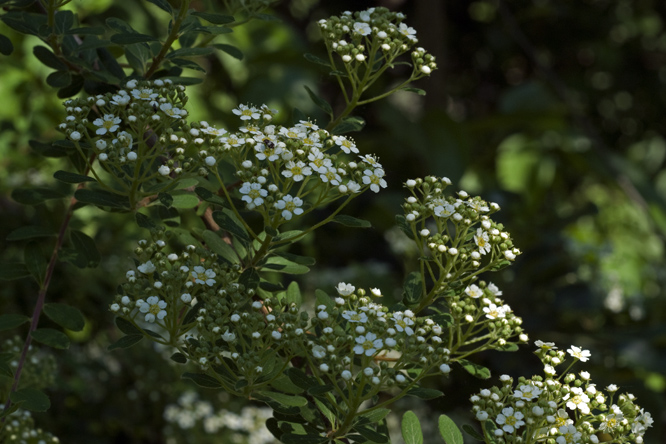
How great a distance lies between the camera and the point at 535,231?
2.28 meters

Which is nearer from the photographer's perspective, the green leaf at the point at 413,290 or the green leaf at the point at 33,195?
the green leaf at the point at 413,290

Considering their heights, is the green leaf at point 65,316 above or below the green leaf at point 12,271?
below

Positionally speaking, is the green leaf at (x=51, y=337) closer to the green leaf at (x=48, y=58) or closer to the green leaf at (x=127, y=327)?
the green leaf at (x=127, y=327)

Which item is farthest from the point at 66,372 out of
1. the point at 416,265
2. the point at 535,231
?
the point at 535,231

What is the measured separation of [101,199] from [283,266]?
189 millimetres

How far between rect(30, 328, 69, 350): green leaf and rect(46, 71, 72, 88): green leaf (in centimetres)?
27

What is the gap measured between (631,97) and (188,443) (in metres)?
3.20

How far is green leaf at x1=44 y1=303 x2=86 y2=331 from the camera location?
31.6 inches

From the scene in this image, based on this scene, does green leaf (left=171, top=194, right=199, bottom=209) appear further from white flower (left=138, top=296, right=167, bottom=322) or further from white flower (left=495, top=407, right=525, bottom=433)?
white flower (left=495, top=407, right=525, bottom=433)

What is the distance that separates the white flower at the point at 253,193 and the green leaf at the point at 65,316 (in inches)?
12.5

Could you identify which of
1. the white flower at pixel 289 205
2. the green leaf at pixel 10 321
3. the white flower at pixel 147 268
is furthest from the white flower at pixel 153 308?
the green leaf at pixel 10 321

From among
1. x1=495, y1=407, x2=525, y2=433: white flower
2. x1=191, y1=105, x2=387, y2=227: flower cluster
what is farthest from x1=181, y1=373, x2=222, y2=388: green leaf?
x1=495, y1=407, x2=525, y2=433: white flower

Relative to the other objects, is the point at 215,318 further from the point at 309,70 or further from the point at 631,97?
the point at 631,97

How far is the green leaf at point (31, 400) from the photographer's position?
0.67 m
